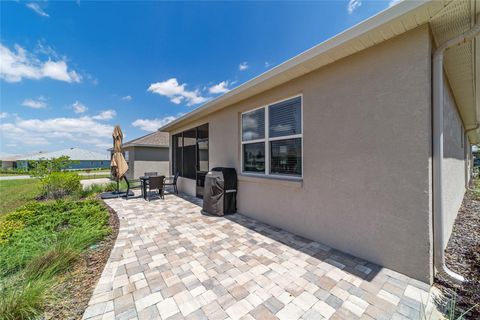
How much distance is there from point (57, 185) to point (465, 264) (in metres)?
12.0

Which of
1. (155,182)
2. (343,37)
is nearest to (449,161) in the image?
(343,37)

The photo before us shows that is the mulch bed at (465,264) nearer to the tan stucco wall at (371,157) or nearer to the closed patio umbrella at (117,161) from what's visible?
the tan stucco wall at (371,157)

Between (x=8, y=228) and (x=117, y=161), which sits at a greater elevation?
(x=117, y=161)

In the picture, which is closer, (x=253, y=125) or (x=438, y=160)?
(x=438, y=160)

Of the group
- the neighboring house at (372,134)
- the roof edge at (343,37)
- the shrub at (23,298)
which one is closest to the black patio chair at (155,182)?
the neighboring house at (372,134)

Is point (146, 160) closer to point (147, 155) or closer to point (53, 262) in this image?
point (147, 155)

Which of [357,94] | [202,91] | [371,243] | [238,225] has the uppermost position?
[202,91]

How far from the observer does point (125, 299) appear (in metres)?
1.98

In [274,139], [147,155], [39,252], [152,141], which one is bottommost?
[39,252]

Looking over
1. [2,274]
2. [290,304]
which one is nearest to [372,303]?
[290,304]

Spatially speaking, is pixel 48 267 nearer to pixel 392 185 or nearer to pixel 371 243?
pixel 371 243

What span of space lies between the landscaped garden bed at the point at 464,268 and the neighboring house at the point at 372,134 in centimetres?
22

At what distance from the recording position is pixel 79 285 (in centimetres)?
220

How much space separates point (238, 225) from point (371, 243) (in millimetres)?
2545
